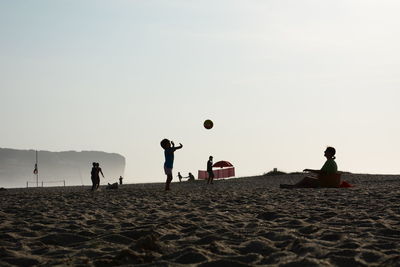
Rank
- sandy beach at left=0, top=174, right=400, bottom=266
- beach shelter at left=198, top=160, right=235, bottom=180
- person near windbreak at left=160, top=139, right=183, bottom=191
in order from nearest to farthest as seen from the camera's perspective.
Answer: sandy beach at left=0, top=174, right=400, bottom=266 → person near windbreak at left=160, top=139, right=183, bottom=191 → beach shelter at left=198, top=160, right=235, bottom=180

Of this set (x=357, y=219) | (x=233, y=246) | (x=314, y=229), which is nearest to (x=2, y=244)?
(x=233, y=246)

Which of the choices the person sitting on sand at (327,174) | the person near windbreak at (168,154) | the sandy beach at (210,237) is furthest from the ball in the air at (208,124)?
the sandy beach at (210,237)

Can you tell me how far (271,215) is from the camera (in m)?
6.93

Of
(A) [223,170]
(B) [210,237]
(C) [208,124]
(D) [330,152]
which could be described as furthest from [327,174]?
(A) [223,170]

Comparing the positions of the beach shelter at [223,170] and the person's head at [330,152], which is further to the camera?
the beach shelter at [223,170]

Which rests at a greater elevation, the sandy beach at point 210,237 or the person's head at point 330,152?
the person's head at point 330,152

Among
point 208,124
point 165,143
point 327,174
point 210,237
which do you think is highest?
point 208,124

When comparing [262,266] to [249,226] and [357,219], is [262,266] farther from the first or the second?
[357,219]

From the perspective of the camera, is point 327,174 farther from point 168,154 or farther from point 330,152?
point 168,154

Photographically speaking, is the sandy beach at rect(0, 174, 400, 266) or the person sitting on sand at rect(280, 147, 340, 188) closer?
the sandy beach at rect(0, 174, 400, 266)

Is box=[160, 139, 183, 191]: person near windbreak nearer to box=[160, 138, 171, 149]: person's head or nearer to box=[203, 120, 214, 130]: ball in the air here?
box=[160, 138, 171, 149]: person's head

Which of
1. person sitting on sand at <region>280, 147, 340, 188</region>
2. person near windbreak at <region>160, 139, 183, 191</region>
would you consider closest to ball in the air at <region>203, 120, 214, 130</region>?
person near windbreak at <region>160, 139, 183, 191</region>

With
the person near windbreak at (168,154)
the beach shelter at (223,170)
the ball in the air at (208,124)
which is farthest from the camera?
the beach shelter at (223,170)

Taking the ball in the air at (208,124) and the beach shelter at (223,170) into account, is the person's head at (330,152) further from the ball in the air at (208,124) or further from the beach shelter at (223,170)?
the beach shelter at (223,170)
